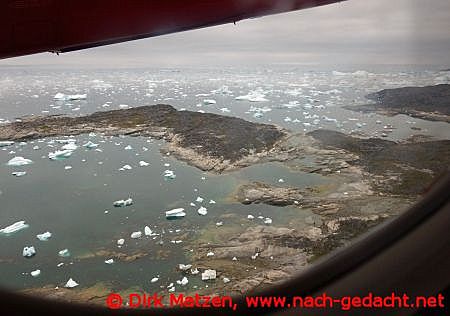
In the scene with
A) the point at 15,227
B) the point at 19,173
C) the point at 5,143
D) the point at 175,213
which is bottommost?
the point at 175,213

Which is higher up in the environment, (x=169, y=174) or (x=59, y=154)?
(x=59, y=154)

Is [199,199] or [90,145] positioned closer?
[199,199]

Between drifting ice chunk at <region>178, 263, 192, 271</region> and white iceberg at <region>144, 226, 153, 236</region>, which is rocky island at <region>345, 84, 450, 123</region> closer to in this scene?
drifting ice chunk at <region>178, 263, 192, 271</region>

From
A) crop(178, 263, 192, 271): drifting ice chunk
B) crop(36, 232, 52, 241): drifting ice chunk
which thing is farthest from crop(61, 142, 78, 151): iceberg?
crop(178, 263, 192, 271): drifting ice chunk

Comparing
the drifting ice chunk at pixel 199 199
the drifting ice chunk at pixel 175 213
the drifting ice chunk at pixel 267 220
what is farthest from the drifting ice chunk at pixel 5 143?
the drifting ice chunk at pixel 267 220

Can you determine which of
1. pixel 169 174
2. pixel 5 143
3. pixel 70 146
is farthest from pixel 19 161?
pixel 169 174

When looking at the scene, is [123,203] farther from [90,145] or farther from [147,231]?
[90,145]

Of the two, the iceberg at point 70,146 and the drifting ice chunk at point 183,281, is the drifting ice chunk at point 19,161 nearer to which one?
the iceberg at point 70,146

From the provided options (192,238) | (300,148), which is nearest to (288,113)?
(300,148)

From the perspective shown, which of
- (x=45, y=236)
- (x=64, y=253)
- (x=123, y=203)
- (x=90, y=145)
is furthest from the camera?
(x=90, y=145)
